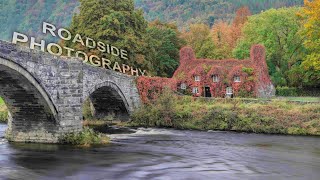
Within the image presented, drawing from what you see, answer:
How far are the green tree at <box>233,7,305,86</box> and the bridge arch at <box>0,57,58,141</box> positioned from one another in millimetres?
30212

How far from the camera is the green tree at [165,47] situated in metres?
45.7

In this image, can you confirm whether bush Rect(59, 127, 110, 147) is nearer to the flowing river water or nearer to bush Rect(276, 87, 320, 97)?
the flowing river water

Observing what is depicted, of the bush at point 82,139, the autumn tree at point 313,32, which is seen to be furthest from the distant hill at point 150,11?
the bush at point 82,139

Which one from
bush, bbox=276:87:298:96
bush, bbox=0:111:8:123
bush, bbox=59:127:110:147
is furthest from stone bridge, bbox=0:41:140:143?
bush, bbox=276:87:298:96

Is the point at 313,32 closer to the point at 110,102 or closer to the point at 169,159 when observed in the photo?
the point at 110,102

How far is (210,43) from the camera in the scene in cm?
5028

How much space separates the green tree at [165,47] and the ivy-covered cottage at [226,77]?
5327mm

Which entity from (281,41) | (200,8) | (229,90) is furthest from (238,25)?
(200,8)

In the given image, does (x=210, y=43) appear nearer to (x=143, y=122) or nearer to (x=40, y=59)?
(x=143, y=122)

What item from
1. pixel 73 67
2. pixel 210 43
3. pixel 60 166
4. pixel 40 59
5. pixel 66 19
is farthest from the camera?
pixel 66 19

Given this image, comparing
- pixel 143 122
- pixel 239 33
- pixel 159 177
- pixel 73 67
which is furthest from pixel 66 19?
pixel 159 177

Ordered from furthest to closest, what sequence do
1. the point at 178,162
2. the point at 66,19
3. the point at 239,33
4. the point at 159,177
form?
the point at 66,19
the point at 239,33
the point at 178,162
the point at 159,177

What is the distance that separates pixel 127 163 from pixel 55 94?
229 inches

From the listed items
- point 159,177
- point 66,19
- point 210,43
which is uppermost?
point 66,19
